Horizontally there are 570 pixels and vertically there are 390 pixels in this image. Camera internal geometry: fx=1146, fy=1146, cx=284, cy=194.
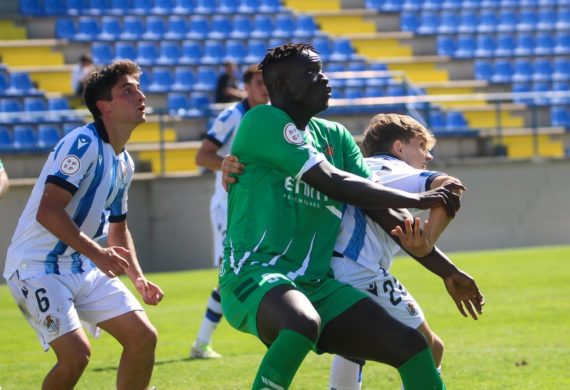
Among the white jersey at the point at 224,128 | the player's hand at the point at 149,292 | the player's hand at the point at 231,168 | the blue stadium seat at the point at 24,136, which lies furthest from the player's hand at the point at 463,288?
the blue stadium seat at the point at 24,136

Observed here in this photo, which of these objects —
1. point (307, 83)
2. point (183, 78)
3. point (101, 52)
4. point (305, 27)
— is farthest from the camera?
point (305, 27)

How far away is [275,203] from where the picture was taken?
17.4 ft

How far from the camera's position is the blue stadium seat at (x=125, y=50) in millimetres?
21891

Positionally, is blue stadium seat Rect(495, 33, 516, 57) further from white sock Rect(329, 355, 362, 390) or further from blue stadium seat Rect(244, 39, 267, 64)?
white sock Rect(329, 355, 362, 390)

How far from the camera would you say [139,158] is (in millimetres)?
18344

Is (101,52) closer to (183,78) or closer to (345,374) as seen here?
(183,78)

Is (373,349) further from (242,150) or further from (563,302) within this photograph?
(563,302)

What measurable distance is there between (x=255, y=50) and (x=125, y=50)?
2732mm

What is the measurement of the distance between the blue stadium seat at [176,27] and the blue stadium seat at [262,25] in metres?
1.51

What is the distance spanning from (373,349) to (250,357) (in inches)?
185

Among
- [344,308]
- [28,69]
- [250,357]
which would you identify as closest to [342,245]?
[344,308]

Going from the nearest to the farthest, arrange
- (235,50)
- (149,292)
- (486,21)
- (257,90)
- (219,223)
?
(149,292) → (257,90) → (219,223) → (235,50) → (486,21)

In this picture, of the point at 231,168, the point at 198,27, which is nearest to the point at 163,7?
the point at 198,27

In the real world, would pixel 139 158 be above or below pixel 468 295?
below
